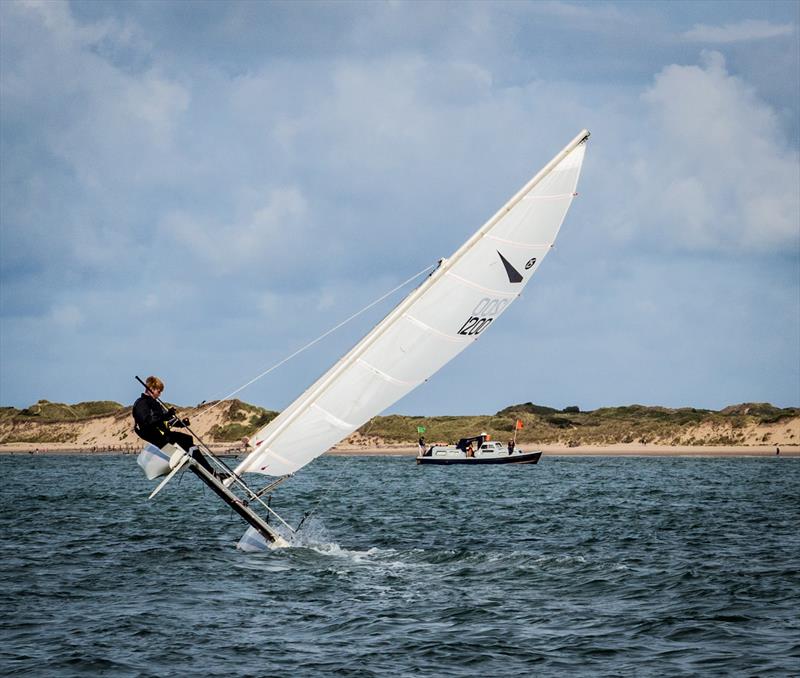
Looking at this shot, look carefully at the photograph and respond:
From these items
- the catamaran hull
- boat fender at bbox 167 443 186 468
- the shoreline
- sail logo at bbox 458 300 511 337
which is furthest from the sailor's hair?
the shoreline

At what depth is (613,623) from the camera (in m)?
16.8

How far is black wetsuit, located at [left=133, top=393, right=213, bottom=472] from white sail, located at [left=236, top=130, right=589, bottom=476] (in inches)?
57.8

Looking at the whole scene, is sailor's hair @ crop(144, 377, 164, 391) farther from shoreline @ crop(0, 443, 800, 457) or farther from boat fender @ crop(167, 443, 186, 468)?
shoreline @ crop(0, 443, 800, 457)

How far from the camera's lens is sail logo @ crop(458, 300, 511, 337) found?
20.1m

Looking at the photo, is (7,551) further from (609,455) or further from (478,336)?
(609,455)

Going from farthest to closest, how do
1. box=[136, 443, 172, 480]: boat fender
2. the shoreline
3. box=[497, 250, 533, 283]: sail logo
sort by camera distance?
the shoreline → box=[497, 250, 533, 283]: sail logo → box=[136, 443, 172, 480]: boat fender

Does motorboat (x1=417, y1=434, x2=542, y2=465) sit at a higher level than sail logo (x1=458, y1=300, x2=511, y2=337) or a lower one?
lower

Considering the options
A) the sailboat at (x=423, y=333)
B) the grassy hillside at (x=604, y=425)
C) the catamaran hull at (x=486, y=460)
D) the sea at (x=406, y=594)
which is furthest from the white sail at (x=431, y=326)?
the grassy hillside at (x=604, y=425)

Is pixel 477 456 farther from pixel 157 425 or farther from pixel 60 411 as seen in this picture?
pixel 60 411

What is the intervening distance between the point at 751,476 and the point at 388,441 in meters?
75.8

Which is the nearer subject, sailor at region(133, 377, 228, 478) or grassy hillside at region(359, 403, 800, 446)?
sailor at region(133, 377, 228, 478)

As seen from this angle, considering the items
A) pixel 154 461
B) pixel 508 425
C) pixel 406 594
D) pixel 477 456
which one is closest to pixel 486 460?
pixel 477 456

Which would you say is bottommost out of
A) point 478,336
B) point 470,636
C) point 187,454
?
point 470,636

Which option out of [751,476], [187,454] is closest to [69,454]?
[751,476]
